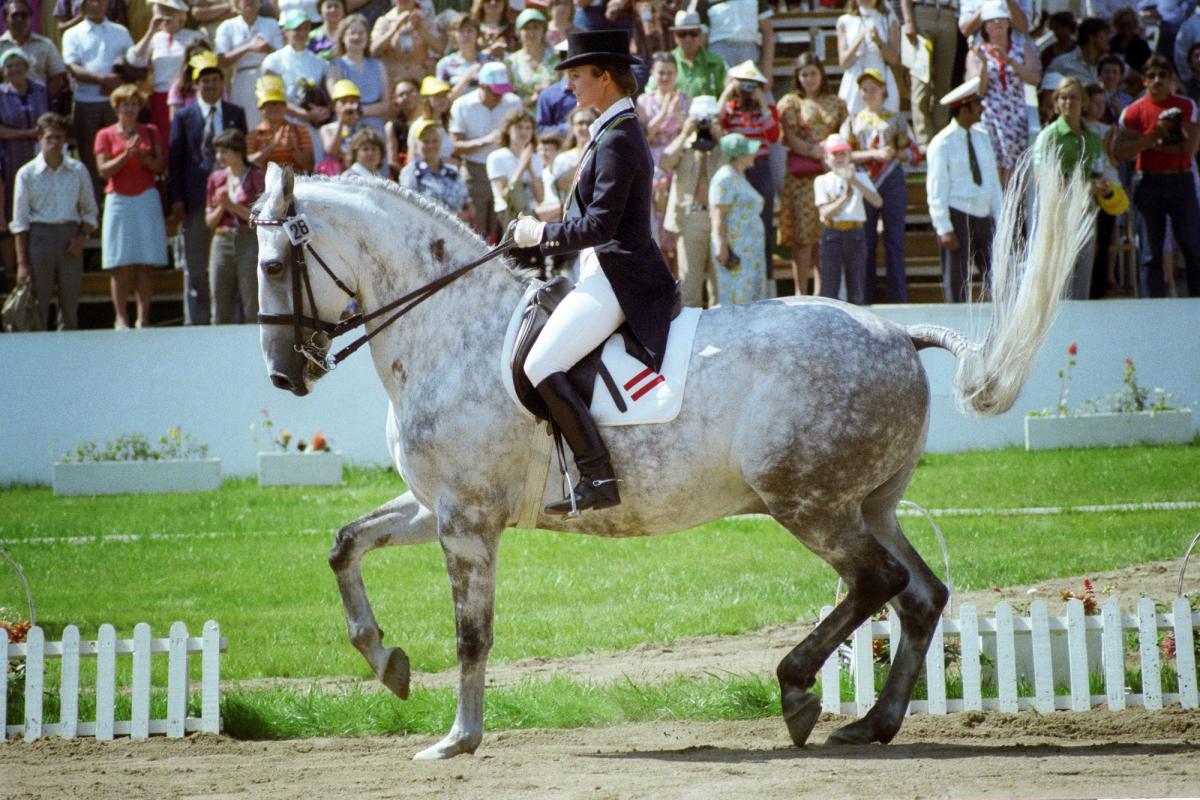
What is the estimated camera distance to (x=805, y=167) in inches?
623

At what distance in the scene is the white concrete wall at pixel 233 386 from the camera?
16016 mm

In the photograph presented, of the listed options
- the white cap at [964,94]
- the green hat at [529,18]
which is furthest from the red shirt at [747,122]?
the green hat at [529,18]

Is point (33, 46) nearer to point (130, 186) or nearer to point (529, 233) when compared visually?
point (130, 186)

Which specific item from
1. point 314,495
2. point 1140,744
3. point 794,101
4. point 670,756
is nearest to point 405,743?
point 670,756

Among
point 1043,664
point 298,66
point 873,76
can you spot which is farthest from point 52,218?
point 1043,664

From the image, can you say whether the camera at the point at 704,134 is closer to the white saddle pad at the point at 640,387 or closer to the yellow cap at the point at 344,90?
the yellow cap at the point at 344,90

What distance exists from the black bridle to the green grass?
6.54 feet

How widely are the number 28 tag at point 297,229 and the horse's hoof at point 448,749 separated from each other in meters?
2.26

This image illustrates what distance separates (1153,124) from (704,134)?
498 centimetres

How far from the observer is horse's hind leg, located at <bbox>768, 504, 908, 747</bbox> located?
6.76 m

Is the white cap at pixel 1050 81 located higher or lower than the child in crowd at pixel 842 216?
higher

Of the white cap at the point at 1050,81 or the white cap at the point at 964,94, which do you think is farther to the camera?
the white cap at the point at 1050,81

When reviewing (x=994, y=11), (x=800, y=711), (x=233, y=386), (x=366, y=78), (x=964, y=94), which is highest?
(x=994, y=11)

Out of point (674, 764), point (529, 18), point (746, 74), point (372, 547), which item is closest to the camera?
point (674, 764)
